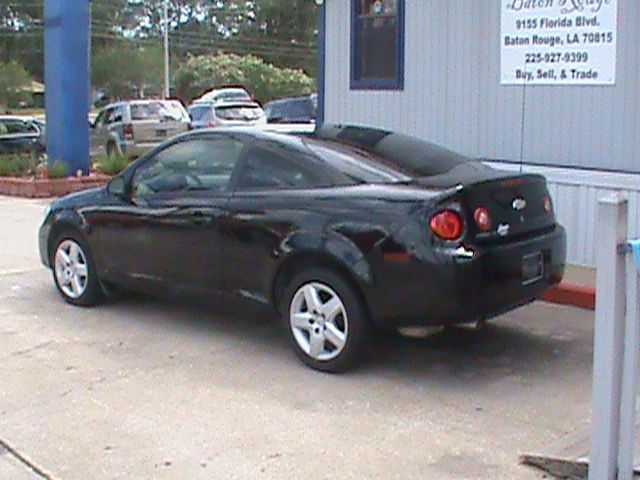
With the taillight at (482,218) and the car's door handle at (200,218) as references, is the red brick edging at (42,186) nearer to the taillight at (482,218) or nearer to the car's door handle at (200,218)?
the car's door handle at (200,218)

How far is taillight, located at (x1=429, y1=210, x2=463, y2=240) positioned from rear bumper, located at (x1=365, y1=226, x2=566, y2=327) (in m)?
0.11

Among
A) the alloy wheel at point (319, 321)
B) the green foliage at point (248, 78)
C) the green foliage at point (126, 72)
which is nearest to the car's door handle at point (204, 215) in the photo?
the alloy wheel at point (319, 321)

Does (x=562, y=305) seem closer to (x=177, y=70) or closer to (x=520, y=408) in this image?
(x=520, y=408)

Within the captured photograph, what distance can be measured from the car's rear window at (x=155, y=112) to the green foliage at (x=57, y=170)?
7826 millimetres

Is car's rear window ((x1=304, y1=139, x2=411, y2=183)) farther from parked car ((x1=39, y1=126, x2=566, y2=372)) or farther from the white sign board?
the white sign board

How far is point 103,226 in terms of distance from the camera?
24.7 feet

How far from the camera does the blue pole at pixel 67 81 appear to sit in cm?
1619

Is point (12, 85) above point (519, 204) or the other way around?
above

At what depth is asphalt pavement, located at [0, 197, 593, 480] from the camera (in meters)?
4.79

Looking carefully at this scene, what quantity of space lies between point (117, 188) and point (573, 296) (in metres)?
3.66

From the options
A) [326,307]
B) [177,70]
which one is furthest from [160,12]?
[326,307]

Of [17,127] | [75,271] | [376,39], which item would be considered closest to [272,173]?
[75,271]

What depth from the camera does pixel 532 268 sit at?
20.0 ft

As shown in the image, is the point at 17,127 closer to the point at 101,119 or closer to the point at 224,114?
the point at 101,119
